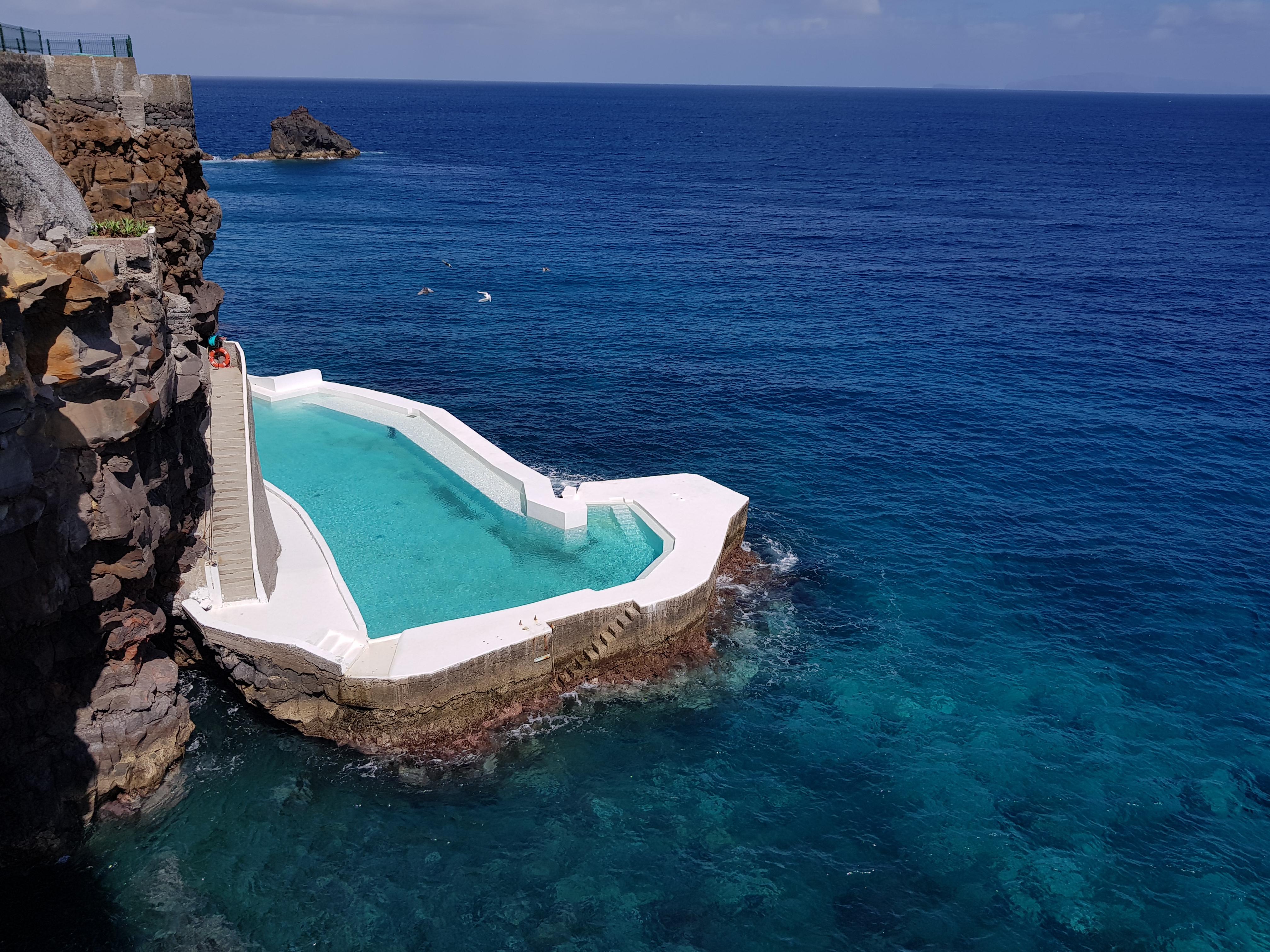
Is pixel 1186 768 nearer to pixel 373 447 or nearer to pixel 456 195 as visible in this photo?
pixel 373 447

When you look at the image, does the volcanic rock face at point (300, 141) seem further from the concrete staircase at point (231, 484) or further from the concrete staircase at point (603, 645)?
the concrete staircase at point (603, 645)

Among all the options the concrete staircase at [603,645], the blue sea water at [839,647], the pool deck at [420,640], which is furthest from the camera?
the concrete staircase at [603,645]

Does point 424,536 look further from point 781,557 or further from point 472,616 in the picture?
point 781,557

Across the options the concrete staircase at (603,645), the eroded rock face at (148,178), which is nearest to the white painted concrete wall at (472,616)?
the concrete staircase at (603,645)

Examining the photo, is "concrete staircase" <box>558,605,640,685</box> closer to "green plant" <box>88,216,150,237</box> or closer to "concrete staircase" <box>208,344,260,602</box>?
"concrete staircase" <box>208,344,260,602</box>

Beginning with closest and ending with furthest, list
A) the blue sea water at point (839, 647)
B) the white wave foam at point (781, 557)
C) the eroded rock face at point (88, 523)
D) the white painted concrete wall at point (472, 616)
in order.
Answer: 1. the eroded rock face at point (88, 523)
2. the blue sea water at point (839, 647)
3. the white painted concrete wall at point (472, 616)
4. the white wave foam at point (781, 557)

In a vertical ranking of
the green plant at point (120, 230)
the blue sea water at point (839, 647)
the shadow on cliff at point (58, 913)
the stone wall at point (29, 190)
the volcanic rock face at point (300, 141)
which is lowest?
the shadow on cliff at point (58, 913)
